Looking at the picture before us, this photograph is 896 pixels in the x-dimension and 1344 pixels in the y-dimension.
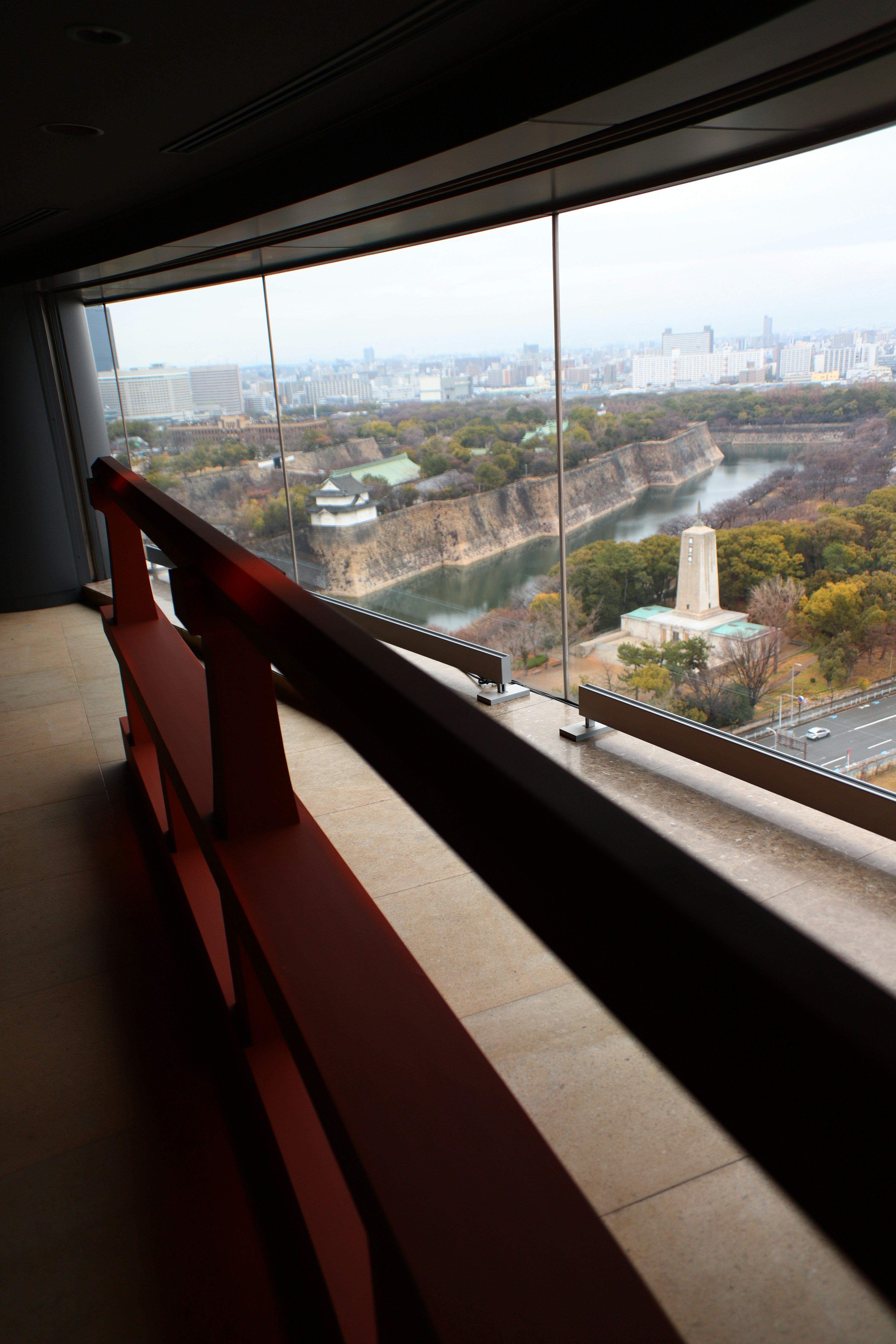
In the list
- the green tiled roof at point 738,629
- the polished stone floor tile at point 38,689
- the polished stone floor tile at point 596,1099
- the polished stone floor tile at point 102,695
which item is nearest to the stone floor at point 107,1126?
the polished stone floor tile at point 596,1099

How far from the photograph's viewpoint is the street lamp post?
126 inches

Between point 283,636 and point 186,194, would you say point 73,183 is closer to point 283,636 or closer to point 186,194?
point 186,194

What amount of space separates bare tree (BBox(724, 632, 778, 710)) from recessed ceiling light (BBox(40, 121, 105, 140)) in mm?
Answer: 3330

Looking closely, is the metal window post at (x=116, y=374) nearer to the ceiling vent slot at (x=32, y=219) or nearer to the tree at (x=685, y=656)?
the ceiling vent slot at (x=32, y=219)

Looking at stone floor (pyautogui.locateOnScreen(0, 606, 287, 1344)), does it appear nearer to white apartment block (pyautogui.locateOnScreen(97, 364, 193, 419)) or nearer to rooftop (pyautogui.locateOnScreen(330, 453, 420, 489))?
rooftop (pyautogui.locateOnScreen(330, 453, 420, 489))

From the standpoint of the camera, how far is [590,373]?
382cm

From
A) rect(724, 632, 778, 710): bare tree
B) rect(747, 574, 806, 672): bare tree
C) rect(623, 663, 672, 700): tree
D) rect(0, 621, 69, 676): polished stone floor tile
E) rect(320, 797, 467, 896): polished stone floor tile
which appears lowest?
rect(0, 621, 69, 676): polished stone floor tile

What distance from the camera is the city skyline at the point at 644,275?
2.76 m

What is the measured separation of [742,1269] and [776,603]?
2.39m

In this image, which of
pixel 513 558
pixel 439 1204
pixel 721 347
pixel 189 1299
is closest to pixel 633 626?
pixel 513 558

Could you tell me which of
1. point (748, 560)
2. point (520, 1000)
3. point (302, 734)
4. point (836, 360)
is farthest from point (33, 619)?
point (836, 360)

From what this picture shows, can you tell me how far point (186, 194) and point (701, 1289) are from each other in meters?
5.18

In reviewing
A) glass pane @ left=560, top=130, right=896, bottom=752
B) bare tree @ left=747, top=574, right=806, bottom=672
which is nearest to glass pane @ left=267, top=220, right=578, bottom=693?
glass pane @ left=560, top=130, right=896, bottom=752

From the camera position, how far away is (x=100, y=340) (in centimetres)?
777
